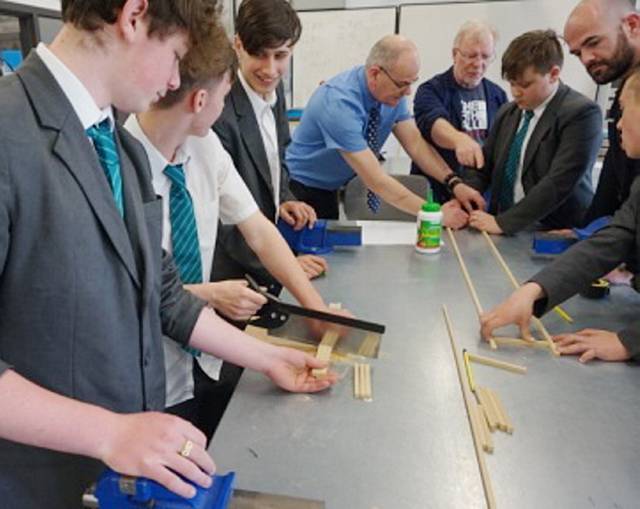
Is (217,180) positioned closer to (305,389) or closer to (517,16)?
(305,389)

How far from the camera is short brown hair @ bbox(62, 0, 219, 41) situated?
0.66m

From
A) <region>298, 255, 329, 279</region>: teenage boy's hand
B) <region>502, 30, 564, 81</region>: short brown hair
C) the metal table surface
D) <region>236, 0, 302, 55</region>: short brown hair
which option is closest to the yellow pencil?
the metal table surface

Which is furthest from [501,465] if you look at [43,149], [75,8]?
[75,8]

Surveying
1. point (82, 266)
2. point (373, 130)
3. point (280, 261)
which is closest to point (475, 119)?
point (373, 130)

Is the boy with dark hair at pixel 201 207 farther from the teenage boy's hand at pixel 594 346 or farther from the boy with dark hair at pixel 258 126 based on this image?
the teenage boy's hand at pixel 594 346

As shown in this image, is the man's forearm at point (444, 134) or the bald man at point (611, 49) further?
the man's forearm at point (444, 134)

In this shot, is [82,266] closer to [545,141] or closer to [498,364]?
[498,364]

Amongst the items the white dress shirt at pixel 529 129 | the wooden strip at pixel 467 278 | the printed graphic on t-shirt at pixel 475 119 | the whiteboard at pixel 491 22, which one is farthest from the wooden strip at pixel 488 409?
the whiteboard at pixel 491 22

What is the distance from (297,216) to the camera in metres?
1.77

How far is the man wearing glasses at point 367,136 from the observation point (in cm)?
205

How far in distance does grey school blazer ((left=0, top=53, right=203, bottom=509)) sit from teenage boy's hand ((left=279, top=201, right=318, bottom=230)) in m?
0.95

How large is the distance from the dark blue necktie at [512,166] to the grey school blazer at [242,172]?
3.51ft

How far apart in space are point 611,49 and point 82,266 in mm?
1929

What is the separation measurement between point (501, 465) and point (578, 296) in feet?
2.70
